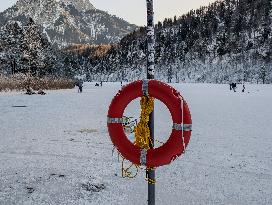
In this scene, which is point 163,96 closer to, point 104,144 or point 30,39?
point 104,144

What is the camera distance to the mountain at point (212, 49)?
116 m

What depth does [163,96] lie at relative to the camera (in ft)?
14.8

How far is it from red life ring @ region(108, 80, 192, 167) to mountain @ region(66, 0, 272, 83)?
96.8 m

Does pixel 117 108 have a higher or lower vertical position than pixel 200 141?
higher

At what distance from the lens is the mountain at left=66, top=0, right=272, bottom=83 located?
116 meters

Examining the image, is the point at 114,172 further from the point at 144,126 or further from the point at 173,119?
the point at 173,119

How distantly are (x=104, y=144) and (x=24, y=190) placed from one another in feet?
12.8

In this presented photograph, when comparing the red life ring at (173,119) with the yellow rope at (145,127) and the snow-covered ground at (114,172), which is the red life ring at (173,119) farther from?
the snow-covered ground at (114,172)

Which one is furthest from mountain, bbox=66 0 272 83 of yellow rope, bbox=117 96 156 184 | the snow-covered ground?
yellow rope, bbox=117 96 156 184

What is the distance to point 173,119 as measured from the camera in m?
4.53

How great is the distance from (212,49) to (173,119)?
134m

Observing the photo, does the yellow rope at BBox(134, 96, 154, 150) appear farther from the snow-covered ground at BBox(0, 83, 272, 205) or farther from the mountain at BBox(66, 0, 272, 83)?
the mountain at BBox(66, 0, 272, 83)

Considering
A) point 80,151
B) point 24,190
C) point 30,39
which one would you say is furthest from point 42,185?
point 30,39

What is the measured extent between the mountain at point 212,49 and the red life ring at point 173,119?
96817 mm
